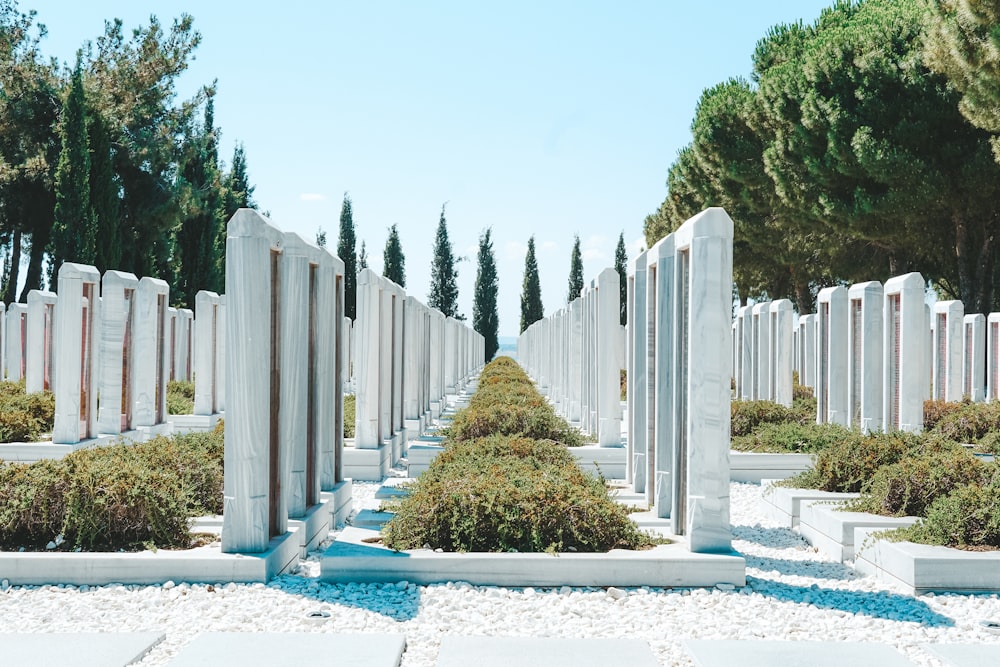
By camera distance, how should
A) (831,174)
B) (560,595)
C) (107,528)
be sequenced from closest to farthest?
1. (560,595)
2. (107,528)
3. (831,174)

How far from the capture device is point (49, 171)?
29.4 meters

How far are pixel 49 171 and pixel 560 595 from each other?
28.7 meters

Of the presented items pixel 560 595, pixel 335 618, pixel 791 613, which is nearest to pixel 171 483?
pixel 335 618

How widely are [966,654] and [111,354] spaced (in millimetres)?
10339

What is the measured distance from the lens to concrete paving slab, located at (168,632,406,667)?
409 centimetres

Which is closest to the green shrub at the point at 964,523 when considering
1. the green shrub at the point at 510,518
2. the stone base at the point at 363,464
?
the green shrub at the point at 510,518

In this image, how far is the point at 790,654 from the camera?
4.32 metres

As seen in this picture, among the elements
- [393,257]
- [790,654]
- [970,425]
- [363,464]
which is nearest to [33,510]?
[790,654]

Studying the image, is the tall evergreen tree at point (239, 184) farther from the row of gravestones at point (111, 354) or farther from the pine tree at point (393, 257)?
the row of gravestones at point (111, 354)

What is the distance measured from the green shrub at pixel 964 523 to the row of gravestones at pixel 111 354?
8.95m

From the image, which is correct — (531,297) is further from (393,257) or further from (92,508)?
(92,508)

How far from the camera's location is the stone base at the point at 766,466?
10609 mm

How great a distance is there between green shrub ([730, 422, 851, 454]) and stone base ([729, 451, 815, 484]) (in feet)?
0.59

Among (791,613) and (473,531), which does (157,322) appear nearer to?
(473,531)
